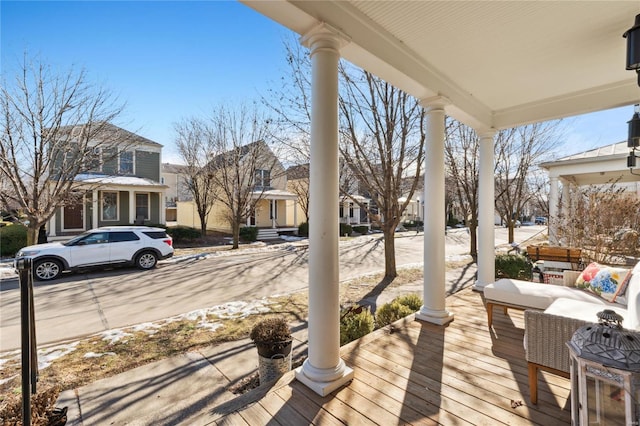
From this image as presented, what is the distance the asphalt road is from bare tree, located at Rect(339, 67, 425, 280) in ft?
9.21

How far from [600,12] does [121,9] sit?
6.86 meters

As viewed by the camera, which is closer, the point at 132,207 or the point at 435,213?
the point at 435,213

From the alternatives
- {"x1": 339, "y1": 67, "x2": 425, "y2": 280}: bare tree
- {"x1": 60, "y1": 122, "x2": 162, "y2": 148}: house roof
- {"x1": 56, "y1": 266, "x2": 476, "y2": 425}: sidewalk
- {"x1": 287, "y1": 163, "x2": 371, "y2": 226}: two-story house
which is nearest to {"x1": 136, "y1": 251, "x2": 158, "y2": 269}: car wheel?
{"x1": 60, "y1": 122, "x2": 162, "y2": 148}: house roof

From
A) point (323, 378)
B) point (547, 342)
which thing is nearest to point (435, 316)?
point (547, 342)

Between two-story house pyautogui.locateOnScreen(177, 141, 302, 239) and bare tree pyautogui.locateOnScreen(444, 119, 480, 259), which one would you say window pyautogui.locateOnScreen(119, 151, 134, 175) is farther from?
bare tree pyautogui.locateOnScreen(444, 119, 480, 259)

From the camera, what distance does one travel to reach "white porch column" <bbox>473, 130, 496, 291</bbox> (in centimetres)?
537

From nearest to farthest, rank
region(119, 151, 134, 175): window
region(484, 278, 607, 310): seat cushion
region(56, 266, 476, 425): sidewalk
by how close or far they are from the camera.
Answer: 1. region(56, 266, 476, 425): sidewalk
2. region(484, 278, 607, 310): seat cushion
3. region(119, 151, 134, 175): window

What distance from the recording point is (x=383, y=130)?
738cm

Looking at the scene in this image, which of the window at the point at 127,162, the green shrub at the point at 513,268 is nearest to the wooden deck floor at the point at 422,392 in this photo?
the green shrub at the point at 513,268

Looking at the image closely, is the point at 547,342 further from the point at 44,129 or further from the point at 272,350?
the point at 44,129

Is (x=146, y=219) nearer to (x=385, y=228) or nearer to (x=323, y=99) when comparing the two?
(x=385, y=228)

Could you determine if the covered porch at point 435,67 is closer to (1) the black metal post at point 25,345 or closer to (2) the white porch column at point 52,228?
(1) the black metal post at point 25,345

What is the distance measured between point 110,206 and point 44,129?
27.7ft

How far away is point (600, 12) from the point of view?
8.63ft
